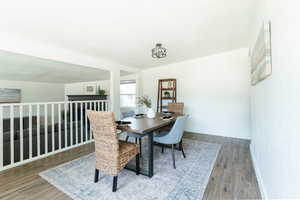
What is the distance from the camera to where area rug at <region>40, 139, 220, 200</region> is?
170 centimetres

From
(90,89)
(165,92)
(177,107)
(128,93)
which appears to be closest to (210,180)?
(177,107)

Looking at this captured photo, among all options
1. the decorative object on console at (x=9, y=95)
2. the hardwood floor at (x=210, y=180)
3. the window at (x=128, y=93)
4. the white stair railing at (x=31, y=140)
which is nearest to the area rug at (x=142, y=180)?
the hardwood floor at (x=210, y=180)

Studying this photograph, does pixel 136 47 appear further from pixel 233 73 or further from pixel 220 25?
A: pixel 233 73

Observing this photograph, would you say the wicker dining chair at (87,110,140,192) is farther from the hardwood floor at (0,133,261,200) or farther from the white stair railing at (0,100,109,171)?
the white stair railing at (0,100,109,171)

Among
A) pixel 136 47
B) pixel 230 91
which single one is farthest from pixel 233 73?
pixel 136 47

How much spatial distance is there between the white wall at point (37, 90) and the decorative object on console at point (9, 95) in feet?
0.39

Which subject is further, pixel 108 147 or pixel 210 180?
pixel 210 180

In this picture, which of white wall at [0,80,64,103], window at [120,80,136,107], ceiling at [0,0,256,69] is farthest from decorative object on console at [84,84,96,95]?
ceiling at [0,0,256,69]

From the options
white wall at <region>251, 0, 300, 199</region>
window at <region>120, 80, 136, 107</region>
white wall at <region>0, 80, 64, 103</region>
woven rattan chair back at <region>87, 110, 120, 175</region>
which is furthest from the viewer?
window at <region>120, 80, 136, 107</region>

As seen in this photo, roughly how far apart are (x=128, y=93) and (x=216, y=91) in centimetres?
331

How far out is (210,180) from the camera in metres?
1.99

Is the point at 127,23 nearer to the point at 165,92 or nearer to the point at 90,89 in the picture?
the point at 165,92

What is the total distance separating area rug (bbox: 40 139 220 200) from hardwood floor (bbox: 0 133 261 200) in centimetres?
10

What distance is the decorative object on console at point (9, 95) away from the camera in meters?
4.86
